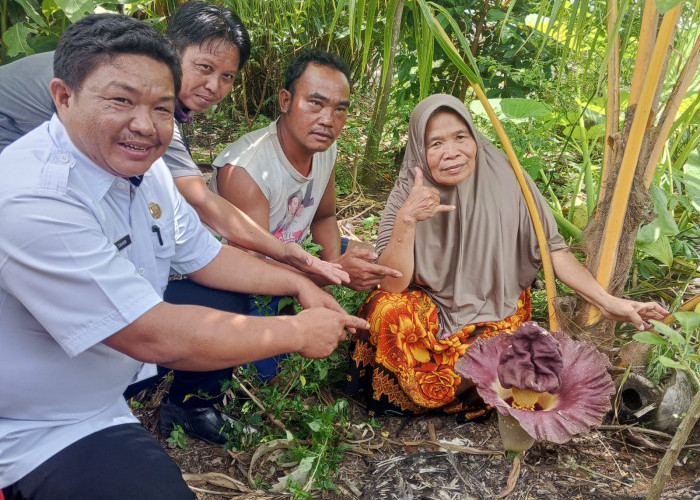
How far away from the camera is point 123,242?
1743 millimetres

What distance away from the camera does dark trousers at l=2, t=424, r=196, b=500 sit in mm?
1502

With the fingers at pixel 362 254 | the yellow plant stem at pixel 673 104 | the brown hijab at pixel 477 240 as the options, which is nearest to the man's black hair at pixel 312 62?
the brown hijab at pixel 477 240

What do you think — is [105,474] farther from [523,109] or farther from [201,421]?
[523,109]

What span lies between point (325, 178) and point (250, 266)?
921 mm

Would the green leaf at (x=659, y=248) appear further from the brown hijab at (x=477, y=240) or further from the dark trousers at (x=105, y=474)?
the dark trousers at (x=105, y=474)

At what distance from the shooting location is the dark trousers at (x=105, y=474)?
4.93 feet

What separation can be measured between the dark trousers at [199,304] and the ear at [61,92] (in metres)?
0.82

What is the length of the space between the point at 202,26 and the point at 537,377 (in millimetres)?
1751

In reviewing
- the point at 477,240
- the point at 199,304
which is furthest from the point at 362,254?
the point at 199,304

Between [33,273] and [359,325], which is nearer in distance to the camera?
[33,273]

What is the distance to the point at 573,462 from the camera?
7.36 feet

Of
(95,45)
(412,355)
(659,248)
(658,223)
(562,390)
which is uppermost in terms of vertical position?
(95,45)

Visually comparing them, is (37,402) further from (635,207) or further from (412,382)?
(635,207)

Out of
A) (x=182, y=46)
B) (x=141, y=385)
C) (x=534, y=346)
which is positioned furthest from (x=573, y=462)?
(x=182, y=46)
